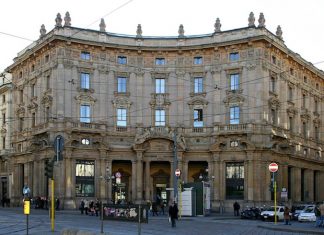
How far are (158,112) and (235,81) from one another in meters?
9.33

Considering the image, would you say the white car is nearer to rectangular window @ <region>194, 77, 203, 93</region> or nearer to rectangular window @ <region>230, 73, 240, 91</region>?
rectangular window @ <region>230, 73, 240, 91</region>

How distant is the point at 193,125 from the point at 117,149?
8894mm

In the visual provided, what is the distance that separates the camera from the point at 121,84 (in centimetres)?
6994

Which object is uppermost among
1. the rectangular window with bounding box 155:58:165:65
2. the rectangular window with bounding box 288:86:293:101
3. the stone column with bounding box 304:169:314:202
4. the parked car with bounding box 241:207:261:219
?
the rectangular window with bounding box 155:58:165:65

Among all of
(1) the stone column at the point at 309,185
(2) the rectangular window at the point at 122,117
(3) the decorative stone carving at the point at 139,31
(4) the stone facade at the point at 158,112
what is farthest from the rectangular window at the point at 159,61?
(1) the stone column at the point at 309,185

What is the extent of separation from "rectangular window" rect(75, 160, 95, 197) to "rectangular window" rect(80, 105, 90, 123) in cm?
454

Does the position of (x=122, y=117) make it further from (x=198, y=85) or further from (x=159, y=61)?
(x=198, y=85)

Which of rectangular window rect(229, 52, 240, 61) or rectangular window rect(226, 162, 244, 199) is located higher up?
rectangular window rect(229, 52, 240, 61)

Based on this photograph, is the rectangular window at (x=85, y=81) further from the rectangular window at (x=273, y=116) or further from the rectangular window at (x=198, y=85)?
the rectangular window at (x=273, y=116)

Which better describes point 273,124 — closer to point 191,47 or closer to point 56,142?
point 191,47

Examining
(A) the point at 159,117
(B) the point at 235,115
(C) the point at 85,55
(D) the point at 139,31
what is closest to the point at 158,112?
(A) the point at 159,117

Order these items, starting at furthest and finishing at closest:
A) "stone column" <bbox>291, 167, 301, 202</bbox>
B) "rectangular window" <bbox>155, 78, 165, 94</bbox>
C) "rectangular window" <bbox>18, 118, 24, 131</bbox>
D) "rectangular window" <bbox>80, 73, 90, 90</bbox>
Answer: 1. "rectangular window" <bbox>18, 118, 24, 131</bbox>
2. "stone column" <bbox>291, 167, 301, 202</bbox>
3. "rectangular window" <bbox>155, 78, 165, 94</bbox>
4. "rectangular window" <bbox>80, 73, 90, 90</bbox>

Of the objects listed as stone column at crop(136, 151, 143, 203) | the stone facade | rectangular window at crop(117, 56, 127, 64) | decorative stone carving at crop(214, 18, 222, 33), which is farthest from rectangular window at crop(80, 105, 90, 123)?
decorative stone carving at crop(214, 18, 222, 33)

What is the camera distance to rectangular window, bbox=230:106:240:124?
2658 inches
